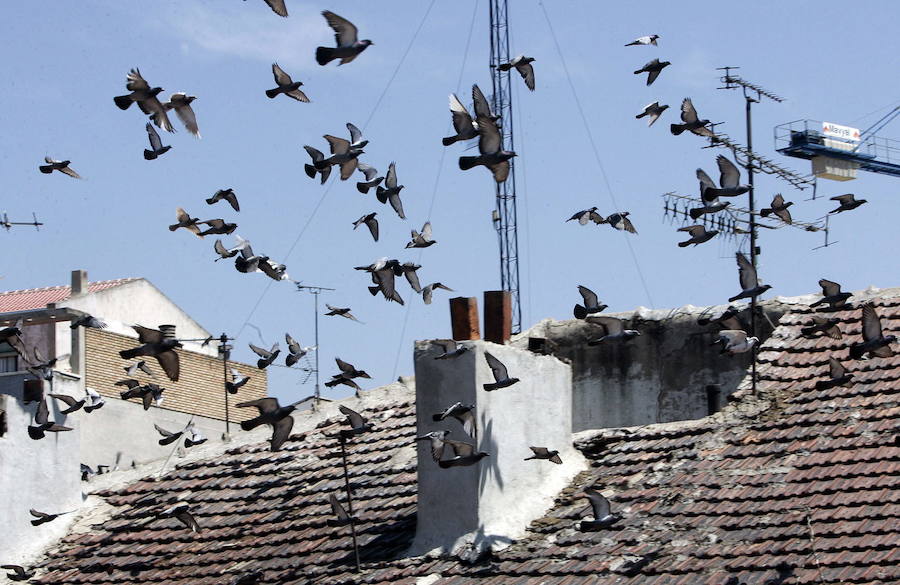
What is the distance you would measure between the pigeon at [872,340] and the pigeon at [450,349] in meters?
3.25

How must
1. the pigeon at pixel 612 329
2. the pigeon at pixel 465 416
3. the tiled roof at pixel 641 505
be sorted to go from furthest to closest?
the pigeon at pixel 612 329 → the pigeon at pixel 465 416 → the tiled roof at pixel 641 505

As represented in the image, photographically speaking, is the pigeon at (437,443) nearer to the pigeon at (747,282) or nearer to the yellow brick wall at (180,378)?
the pigeon at (747,282)

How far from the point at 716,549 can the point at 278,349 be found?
7395 mm

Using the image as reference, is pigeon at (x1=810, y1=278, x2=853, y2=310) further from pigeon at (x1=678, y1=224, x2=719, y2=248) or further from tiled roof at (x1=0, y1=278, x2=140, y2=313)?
tiled roof at (x1=0, y1=278, x2=140, y2=313)

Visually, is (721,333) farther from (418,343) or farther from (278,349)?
(278,349)

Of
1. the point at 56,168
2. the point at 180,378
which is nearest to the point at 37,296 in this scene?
the point at 180,378

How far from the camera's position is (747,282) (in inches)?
608

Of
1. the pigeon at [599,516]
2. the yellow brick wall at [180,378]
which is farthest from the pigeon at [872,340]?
the yellow brick wall at [180,378]

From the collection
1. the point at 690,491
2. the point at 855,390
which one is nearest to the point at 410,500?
the point at 690,491

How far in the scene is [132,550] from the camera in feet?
51.2

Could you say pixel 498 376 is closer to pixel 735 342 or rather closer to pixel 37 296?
pixel 735 342

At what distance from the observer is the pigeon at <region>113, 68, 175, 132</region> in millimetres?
16094

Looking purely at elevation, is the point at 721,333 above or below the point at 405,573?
above

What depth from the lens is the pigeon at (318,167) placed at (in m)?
16.0
